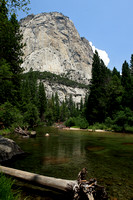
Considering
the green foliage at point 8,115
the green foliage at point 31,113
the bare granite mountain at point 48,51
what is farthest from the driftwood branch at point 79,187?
the bare granite mountain at point 48,51

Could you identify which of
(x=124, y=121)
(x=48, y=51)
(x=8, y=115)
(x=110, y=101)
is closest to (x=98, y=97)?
(x=110, y=101)

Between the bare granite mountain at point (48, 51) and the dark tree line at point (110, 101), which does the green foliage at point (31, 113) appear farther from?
the bare granite mountain at point (48, 51)

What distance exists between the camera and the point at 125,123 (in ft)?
99.6

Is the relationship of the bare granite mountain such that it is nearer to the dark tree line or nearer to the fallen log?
the dark tree line

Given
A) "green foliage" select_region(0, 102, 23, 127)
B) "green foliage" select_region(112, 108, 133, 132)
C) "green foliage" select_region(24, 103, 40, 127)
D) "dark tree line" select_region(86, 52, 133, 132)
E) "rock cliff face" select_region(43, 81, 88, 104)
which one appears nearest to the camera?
"green foliage" select_region(0, 102, 23, 127)

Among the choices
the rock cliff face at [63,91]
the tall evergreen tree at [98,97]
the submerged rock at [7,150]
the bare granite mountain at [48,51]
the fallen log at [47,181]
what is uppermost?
the bare granite mountain at [48,51]

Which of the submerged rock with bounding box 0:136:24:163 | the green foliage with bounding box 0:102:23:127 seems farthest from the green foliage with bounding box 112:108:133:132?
the submerged rock with bounding box 0:136:24:163

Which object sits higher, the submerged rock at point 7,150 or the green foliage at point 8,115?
the green foliage at point 8,115

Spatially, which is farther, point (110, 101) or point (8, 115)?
point (110, 101)

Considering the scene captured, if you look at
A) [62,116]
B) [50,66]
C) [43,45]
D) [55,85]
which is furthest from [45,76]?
[43,45]

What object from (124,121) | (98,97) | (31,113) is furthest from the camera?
(98,97)

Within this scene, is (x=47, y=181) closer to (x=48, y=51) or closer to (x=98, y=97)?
(x=98, y=97)

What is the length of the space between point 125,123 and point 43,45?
16423 cm

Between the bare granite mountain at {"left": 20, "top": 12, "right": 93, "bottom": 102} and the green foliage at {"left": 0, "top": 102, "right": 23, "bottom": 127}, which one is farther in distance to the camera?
the bare granite mountain at {"left": 20, "top": 12, "right": 93, "bottom": 102}
